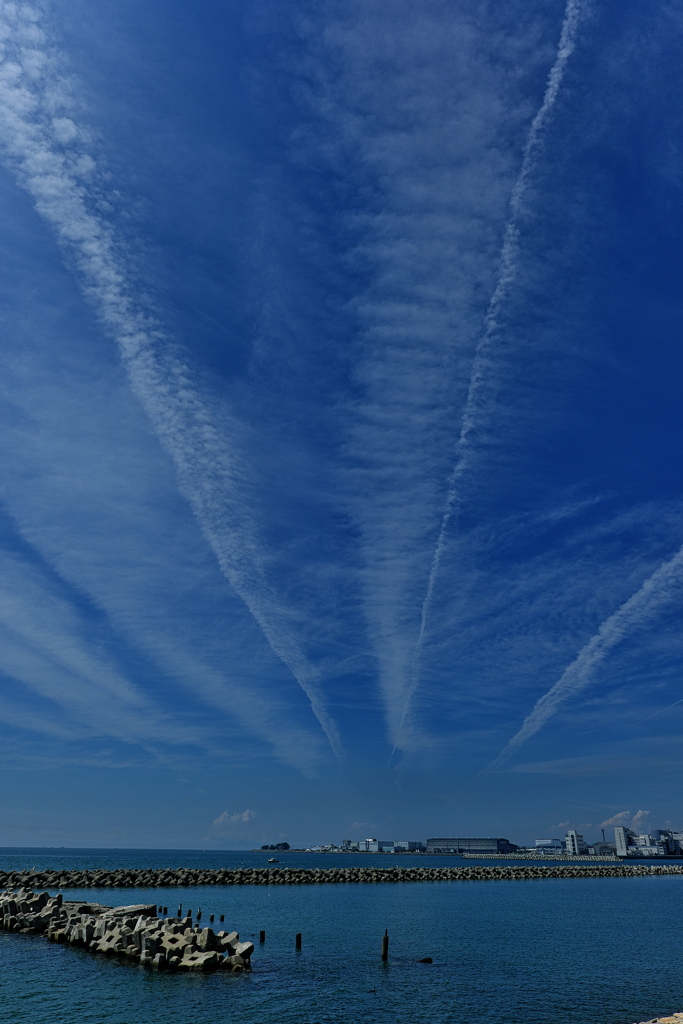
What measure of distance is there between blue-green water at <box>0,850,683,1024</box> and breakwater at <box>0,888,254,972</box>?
1.20 m

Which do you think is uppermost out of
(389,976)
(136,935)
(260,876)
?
(136,935)

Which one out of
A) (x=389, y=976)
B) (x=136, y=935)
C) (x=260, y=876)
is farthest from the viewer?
(x=260, y=876)

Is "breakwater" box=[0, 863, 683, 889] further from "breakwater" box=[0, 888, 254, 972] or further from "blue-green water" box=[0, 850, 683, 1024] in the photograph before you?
"breakwater" box=[0, 888, 254, 972]

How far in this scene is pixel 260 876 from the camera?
372 feet

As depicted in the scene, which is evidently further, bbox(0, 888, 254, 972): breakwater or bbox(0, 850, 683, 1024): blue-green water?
bbox(0, 888, 254, 972): breakwater

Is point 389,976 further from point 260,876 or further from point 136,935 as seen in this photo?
point 260,876

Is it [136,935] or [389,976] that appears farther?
[136,935]

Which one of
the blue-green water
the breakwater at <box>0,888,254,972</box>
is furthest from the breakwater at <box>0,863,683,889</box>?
the breakwater at <box>0,888,254,972</box>

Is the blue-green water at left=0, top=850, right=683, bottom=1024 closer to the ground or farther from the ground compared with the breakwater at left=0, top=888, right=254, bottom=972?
closer to the ground

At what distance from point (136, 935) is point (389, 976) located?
15.4m

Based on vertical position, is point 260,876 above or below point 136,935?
below

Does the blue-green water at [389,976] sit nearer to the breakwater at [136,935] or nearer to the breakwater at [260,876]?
the breakwater at [136,935]

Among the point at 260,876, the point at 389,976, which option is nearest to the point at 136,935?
the point at 389,976

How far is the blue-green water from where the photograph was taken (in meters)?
30.3
